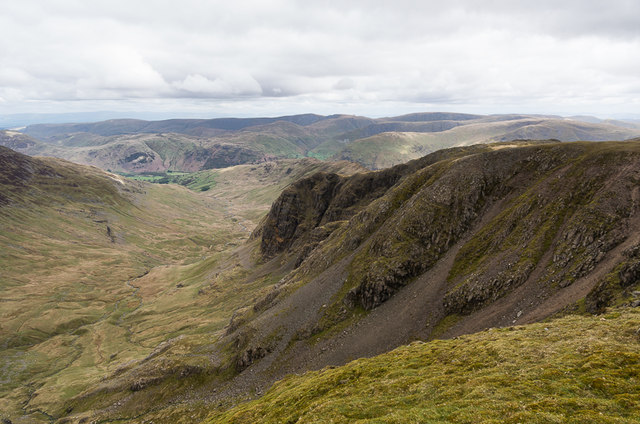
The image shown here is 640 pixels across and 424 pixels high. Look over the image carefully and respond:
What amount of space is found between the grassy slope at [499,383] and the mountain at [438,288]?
511mm

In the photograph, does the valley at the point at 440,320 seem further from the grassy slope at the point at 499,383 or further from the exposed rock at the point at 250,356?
the exposed rock at the point at 250,356

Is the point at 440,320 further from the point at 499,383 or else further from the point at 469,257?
the point at 499,383

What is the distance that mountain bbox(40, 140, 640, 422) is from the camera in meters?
54.8

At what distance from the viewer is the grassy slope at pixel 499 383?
27141mm

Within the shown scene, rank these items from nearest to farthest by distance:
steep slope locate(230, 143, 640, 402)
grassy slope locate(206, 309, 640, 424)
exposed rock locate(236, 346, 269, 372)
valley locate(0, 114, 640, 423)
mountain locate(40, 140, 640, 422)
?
grassy slope locate(206, 309, 640, 424) < valley locate(0, 114, 640, 423) < mountain locate(40, 140, 640, 422) < steep slope locate(230, 143, 640, 402) < exposed rock locate(236, 346, 269, 372)

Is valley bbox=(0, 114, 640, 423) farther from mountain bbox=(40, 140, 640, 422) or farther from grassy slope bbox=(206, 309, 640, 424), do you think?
mountain bbox=(40, 140, 640, 422)

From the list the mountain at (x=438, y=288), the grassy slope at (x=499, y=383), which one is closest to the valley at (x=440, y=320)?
the grassy slope at (x=499, y=383)

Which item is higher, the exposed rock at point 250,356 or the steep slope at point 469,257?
the steep slope at point 469,257

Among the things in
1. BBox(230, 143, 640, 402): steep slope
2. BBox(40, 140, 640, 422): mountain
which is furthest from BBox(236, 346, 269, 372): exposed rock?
BBox(230, 143, 640, 402): steep slope

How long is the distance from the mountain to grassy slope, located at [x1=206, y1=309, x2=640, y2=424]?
0.51m

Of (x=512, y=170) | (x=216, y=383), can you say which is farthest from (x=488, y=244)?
(x=216, y=383)

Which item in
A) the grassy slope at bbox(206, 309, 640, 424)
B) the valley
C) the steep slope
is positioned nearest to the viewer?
the grassy slope at bbox(206, 309, 640, 424)

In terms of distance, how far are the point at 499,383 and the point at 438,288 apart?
183ft

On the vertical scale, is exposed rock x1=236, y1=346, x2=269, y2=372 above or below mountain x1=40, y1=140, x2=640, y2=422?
below
